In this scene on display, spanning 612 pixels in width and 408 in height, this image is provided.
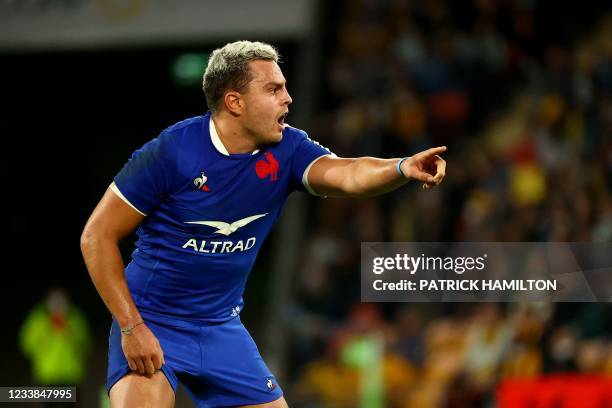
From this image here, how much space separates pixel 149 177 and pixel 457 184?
23.4 ft

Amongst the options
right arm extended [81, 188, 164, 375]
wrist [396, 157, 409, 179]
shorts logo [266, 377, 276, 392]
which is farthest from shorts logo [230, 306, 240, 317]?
wrist [396, 157, 409, 179]

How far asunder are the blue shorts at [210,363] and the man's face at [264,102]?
2.98ft

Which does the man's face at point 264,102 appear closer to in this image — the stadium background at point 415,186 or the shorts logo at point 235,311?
the shorts logo at point 235,311

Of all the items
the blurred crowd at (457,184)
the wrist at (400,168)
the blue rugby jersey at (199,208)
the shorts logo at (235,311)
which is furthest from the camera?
the blurred crowd at (457,184)

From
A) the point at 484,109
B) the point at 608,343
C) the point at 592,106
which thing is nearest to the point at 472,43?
the point at 484,109

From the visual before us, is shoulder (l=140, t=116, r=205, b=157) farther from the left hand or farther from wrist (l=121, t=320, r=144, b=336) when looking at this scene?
the left hand

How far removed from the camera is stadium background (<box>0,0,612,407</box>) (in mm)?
9672

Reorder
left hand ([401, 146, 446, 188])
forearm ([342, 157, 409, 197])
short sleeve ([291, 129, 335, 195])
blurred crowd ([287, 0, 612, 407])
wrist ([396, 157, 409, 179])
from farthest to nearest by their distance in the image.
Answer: blurred crowd ([287, 0, 612, 407])
short sleeve ([291, 129, 335, 195])
forearm ([342, 157, 409, 197])
wrist ([396, 157, 409, 179])
left hand ([401, 146, 446, 188])

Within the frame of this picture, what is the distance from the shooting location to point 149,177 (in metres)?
4.75

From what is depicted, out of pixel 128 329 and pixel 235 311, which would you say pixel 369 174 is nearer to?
pixel 235 311

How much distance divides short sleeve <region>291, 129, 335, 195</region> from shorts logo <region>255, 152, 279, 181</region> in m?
0.10

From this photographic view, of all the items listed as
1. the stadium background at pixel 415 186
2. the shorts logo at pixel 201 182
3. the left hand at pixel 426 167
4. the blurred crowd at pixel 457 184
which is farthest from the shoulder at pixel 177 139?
the blurred crowd at pixel 457 184

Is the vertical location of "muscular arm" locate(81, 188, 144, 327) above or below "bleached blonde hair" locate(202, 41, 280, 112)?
below

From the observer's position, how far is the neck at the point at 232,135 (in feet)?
16.3
